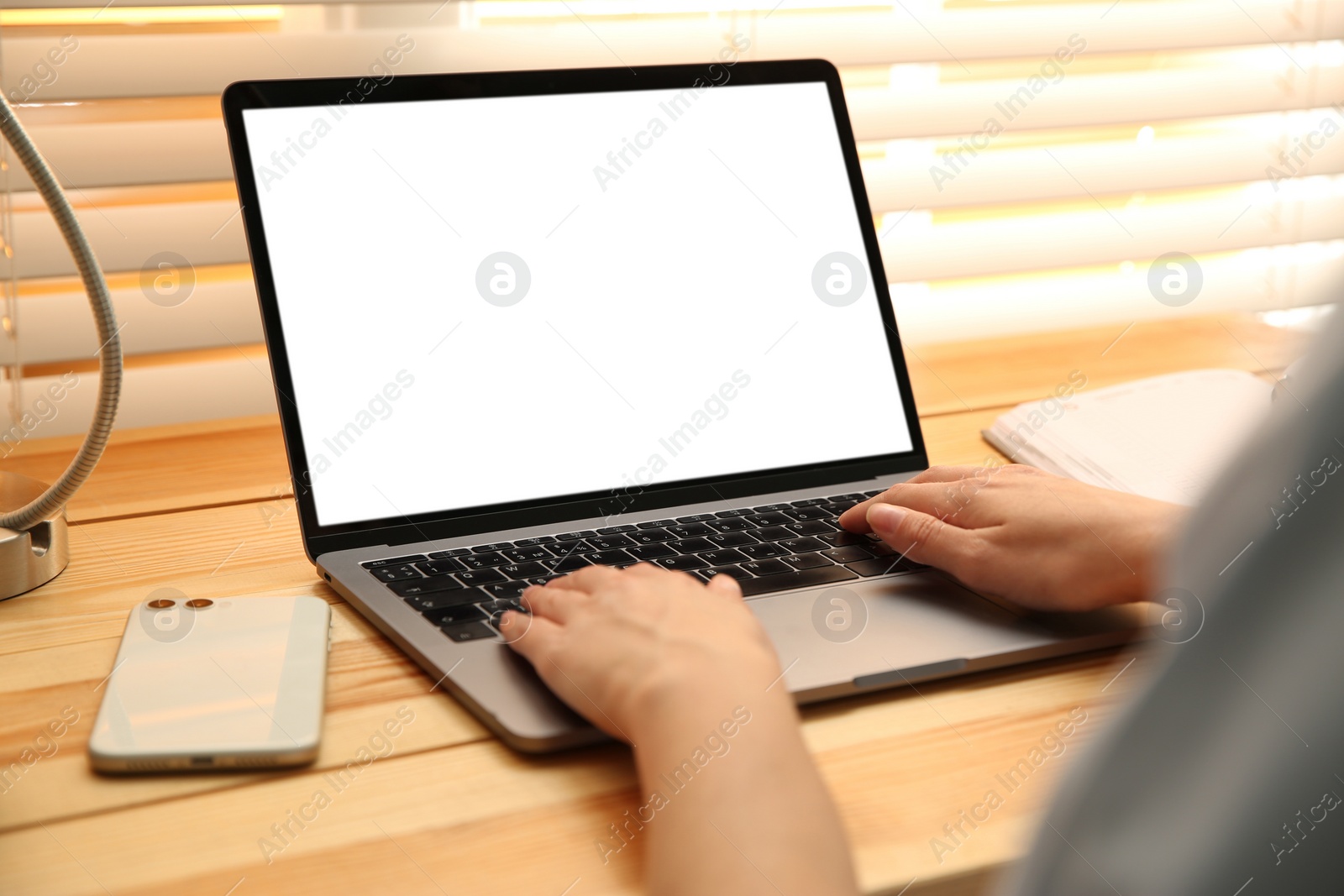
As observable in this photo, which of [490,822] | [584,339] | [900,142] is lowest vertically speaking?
[490,822]

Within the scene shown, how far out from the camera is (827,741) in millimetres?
571

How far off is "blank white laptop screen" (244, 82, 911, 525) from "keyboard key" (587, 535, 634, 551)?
7cm

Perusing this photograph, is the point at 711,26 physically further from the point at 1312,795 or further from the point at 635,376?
the point at 1312,795

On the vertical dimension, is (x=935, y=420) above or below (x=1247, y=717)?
below

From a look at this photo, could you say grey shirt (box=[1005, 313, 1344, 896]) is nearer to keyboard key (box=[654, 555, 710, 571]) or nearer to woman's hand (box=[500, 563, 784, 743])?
woman's hand (box=[500, 563, 784, 743])

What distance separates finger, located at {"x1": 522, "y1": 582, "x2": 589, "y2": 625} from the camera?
61 cm

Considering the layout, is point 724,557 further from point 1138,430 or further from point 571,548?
point 1138,430

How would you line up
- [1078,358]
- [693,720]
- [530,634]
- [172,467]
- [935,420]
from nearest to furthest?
[693,720]
[530,634]
[172,467]
[935,420]
[1078,358]

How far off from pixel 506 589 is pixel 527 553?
0.23 ft

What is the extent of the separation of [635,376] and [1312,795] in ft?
2.40

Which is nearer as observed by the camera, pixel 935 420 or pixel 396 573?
pixel 396 573

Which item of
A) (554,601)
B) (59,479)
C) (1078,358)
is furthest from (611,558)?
(1078,358)

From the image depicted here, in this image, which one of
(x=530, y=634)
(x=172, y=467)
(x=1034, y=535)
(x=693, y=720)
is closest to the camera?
(x=693, y=720)

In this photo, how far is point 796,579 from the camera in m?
0.72
